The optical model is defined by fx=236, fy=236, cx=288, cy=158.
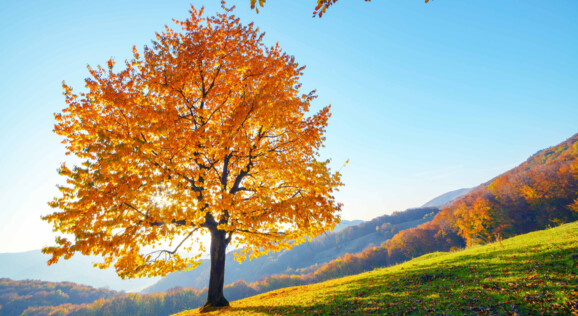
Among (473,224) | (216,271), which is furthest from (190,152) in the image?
(473,224)

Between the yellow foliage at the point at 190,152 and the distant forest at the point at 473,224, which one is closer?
the yellow foliage at the point at 190,152

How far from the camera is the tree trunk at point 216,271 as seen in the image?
13.9 meters

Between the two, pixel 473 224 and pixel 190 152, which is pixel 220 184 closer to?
pixel 190 152

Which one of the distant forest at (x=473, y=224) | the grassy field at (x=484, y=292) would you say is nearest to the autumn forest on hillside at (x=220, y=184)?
the grassy field at (x=484, y=292)

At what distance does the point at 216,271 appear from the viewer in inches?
554

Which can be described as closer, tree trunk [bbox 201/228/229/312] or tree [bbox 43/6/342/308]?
tree [bbox 43/6/342/308]

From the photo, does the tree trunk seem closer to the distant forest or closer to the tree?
the tree

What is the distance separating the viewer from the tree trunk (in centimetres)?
1391

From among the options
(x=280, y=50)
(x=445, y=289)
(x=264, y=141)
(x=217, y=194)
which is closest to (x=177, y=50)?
(x=280, y=50)

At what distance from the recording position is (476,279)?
1059cm

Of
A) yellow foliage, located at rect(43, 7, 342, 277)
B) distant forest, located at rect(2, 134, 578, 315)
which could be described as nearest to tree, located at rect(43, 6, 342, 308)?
yellow foliage, located at rect(43, 7, 342, 277)

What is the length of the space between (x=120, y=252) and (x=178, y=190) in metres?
3.27

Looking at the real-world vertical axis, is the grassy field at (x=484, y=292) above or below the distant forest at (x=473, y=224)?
above

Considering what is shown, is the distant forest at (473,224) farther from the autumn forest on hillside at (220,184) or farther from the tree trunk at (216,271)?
the tree trunk at (216,271)
